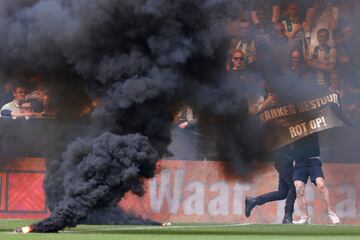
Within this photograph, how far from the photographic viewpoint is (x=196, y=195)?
35.8 m

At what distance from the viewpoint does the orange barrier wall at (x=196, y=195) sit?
3516 centimetres

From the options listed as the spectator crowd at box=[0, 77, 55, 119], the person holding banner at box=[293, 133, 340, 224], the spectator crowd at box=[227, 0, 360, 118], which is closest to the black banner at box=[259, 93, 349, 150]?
the spectator crowd at box=[227, 0, 360, 118]

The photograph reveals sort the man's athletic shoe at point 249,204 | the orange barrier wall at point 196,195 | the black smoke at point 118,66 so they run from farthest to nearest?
1. the man's athletic shoe at point 249,204
2. the orange barrier wall at point 196,195
3. the black smoke at point 118,66

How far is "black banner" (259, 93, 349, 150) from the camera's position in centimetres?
3042

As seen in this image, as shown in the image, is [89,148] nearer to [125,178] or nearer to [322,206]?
[125,178]

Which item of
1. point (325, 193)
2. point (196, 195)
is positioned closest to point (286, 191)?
point (325, 193)

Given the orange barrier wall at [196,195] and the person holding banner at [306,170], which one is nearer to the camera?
the person holding banner at [306,170]

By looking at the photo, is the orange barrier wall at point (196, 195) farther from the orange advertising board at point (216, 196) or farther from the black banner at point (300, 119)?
the black banner at point (300, 119)

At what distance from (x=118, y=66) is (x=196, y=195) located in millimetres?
11758

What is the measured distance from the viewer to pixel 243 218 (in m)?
35.3

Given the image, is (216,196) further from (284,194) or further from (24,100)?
(24,100)

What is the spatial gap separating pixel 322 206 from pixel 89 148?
1324 centimetres

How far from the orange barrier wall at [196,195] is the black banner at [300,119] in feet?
5.31

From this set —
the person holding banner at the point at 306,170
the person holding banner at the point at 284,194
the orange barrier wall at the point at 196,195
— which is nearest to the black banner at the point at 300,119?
the person holding banner at the point at 306,170
